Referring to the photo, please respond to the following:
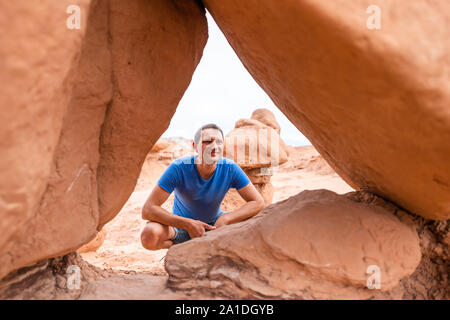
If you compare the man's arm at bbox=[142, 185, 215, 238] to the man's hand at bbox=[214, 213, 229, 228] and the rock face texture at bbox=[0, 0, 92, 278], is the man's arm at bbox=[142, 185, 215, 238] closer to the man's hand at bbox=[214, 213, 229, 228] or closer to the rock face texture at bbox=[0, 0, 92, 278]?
the man's hand at bbox=[214, 213, 229, 228]

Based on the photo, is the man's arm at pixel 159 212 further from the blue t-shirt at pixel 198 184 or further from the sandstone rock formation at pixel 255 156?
the sandstone rock formation at pixel 255 156

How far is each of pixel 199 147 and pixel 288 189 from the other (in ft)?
20.9

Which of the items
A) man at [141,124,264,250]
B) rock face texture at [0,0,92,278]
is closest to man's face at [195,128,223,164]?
man at [141,124,264,250]

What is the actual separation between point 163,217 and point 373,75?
146 centimetres

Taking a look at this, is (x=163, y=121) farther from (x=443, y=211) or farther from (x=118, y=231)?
(x=118, y=231)

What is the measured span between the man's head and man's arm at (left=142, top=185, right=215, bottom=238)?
0.35 m

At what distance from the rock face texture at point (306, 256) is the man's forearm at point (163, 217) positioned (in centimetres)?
47

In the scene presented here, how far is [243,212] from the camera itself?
7.11 feet

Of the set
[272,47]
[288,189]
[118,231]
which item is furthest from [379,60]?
[288,189]

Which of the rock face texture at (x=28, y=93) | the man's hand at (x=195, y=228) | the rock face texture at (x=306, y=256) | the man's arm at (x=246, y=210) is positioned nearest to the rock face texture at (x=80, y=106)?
the rock face texture at (x=28, y=93)

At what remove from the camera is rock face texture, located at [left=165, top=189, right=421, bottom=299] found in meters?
1.23

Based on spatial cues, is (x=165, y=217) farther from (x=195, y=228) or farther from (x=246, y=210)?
(x=246, y=210)

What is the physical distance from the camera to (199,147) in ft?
7.32

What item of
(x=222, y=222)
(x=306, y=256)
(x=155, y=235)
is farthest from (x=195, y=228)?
(x=306, y=256)
